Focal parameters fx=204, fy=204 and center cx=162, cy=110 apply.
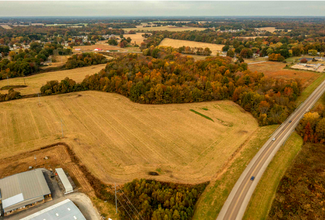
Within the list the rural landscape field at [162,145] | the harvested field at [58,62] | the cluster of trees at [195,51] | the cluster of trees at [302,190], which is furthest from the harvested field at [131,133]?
the cluster of trees at [195,51]

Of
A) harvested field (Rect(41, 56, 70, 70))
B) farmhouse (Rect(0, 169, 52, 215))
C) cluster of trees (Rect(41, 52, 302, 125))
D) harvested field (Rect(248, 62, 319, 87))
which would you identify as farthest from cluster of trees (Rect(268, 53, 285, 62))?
farmhouse (Rect(0, 169, 52, 215))

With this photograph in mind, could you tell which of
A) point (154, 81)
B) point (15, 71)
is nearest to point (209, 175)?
point (154, 81)

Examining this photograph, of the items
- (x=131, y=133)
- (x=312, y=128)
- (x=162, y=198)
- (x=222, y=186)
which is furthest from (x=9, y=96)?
(x=312, y=128)

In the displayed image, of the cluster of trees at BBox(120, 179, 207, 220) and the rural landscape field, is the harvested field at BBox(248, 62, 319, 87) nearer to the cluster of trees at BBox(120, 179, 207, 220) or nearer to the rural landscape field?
the rural landscape field

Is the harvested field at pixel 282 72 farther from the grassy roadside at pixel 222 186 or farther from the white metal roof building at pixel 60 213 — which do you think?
the white metal roof building at pixel 60 213

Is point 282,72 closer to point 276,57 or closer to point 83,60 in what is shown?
point 276,57
